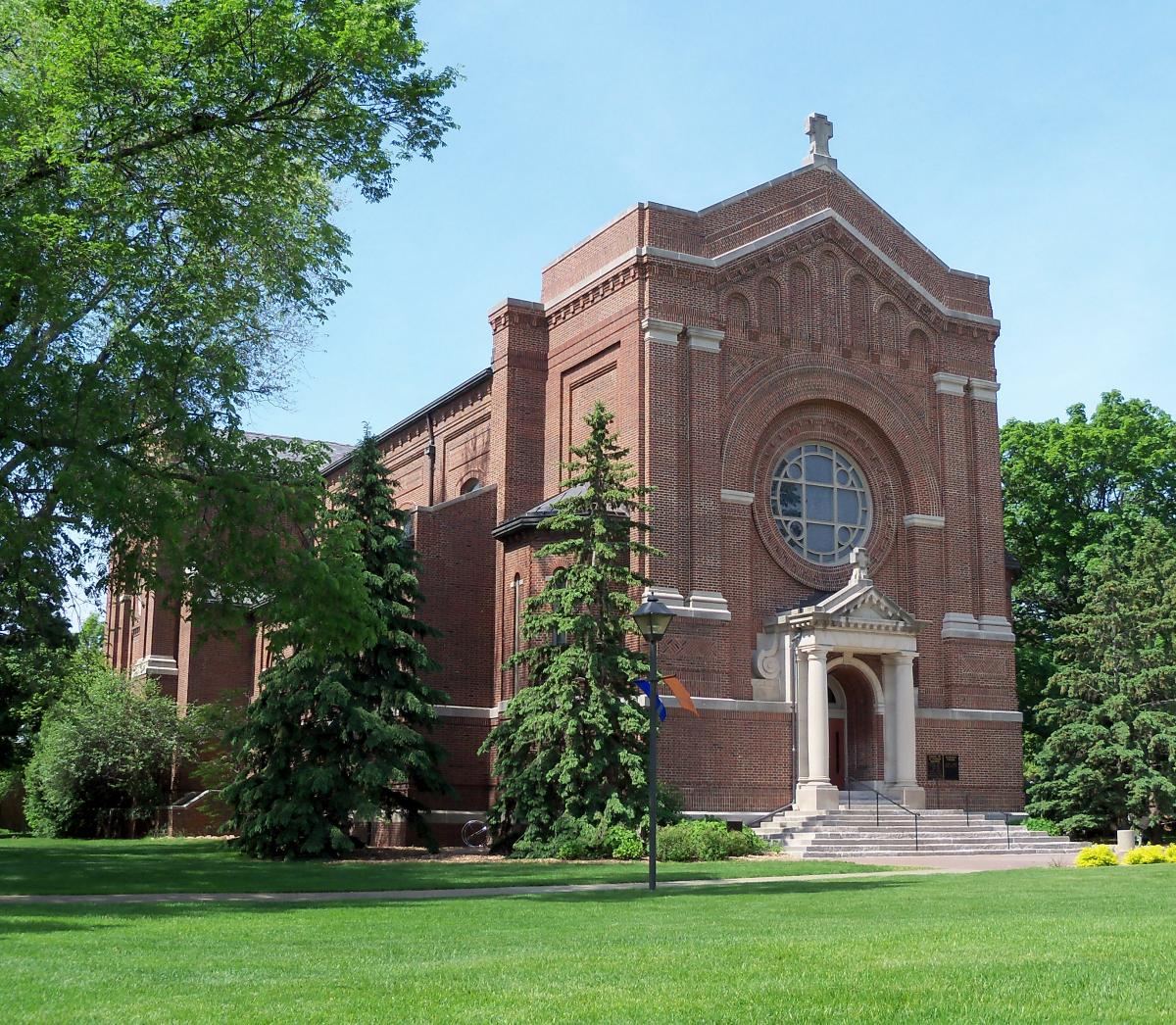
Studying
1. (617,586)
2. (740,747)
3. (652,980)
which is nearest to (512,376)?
(617,586)

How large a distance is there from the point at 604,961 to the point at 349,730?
724 inches

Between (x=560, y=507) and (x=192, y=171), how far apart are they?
1097 centimetres

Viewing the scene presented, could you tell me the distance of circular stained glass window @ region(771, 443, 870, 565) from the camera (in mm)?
32812

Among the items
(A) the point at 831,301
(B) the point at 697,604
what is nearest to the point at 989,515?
(A) the point at 831,301

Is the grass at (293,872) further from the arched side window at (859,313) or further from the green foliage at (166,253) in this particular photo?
the arched side window at (859,313)

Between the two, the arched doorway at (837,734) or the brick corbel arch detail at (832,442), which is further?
the arched doorway at (837,734)

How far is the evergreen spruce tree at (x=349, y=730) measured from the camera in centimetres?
2611

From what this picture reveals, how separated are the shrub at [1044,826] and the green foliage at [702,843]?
1020 cm

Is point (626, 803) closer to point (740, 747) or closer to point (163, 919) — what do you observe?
point (740, 747)

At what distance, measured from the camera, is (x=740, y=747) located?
1172 inches

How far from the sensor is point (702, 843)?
2505 centimetres

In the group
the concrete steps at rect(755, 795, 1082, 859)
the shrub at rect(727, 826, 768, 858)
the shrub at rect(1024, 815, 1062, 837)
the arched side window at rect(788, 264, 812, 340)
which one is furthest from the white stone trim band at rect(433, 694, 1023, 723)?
the arched side window at rect(788, 264, 812, 340)

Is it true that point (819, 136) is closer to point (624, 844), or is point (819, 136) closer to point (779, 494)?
point (779, 494)

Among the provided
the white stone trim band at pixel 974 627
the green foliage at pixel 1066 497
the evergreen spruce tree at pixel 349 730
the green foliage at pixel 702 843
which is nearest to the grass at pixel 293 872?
the green foliage at pixel 702 843
